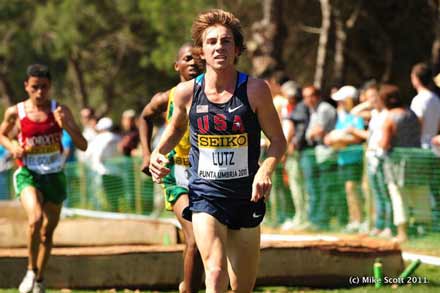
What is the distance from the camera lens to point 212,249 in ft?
22.7

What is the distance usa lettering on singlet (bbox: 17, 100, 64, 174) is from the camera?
10680mm

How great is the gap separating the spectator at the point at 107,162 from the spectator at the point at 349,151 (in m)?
Answer: 6.86

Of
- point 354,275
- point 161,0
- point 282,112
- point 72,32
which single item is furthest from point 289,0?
point 354,275

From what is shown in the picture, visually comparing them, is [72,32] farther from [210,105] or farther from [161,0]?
[210,105]

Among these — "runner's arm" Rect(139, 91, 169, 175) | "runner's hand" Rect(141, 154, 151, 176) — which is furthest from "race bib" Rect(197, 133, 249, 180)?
"runner's arm" Rect(139, 91, 169, 175)

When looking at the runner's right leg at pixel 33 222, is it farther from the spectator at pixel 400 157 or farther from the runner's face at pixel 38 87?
the spectator at pixel 400 157

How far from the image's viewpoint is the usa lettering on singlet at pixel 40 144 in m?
10.7

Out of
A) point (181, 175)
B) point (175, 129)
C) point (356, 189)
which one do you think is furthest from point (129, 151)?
point (175, 129)

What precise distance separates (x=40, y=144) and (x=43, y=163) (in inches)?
7.3

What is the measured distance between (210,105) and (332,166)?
8081 millimetres

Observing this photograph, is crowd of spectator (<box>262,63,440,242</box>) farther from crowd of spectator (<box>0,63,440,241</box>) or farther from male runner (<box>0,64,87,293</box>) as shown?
male runner (<box>0,64,87,293</box>)

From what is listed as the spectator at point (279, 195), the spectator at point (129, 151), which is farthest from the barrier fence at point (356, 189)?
A: the spectator at point (129, 151)

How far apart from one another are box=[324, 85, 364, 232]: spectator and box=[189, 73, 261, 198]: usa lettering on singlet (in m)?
7.23

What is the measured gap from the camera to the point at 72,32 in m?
44.8
